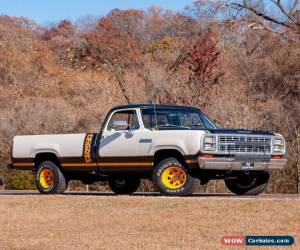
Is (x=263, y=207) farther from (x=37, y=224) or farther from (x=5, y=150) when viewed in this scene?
(x=5, y=150)

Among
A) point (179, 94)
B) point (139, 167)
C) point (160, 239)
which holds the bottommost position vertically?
point (160, 239)

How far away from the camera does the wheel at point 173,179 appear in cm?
1552

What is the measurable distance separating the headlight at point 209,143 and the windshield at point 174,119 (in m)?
1.31

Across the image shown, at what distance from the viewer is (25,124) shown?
91.9 feet

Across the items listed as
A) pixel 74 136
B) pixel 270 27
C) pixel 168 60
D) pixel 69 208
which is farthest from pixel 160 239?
pixel 270 27

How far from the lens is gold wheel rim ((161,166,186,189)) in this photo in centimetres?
1562

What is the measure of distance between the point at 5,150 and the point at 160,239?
1557 centimetres

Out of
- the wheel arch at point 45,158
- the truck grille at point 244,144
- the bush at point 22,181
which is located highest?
the truck grille at point 244,144

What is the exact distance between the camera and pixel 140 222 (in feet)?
42.7

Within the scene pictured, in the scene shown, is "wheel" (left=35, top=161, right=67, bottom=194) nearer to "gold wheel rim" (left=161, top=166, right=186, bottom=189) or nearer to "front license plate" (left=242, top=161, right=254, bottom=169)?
→ "gold wheel rim" (left=161, top=166, right=186, bottom=189)

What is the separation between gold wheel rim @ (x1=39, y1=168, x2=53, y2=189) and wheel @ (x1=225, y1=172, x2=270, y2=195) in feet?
13.0

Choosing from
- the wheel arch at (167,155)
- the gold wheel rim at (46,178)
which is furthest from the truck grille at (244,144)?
the gold wheel rim at (46,178)

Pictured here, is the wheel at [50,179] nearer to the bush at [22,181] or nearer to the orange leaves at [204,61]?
the bush at [22,181]
